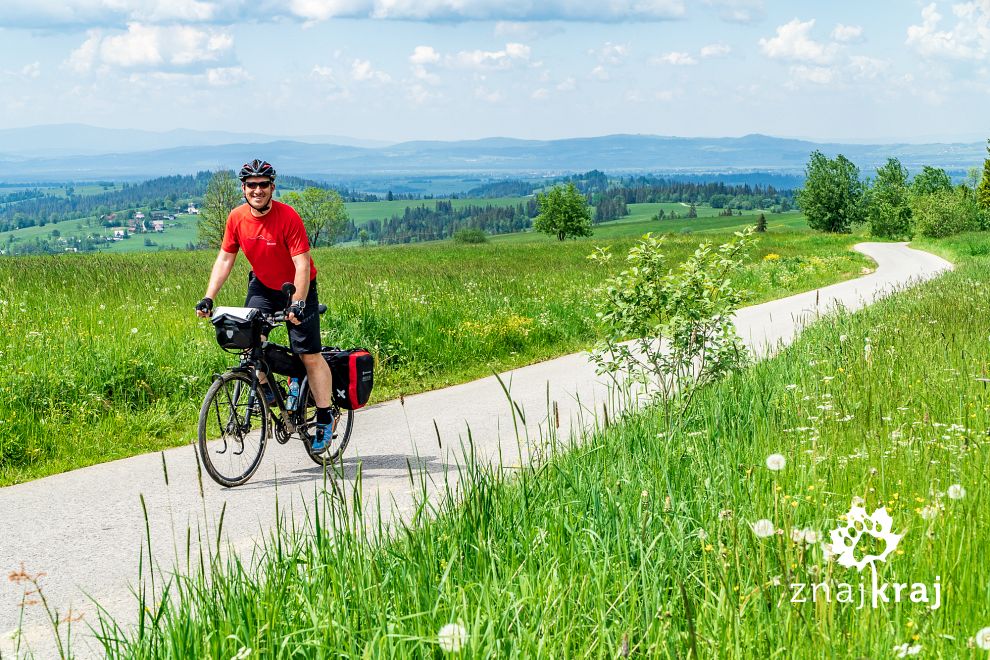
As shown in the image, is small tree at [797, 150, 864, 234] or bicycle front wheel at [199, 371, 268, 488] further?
small tree at [797, 150, 864, 234]

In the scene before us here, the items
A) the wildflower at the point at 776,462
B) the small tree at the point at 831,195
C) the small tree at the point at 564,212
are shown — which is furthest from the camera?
the small tree at the point at 564,212

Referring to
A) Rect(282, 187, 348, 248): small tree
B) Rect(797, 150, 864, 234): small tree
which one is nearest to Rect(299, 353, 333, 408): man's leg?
Rect(797, 150, 864, 234): small tree

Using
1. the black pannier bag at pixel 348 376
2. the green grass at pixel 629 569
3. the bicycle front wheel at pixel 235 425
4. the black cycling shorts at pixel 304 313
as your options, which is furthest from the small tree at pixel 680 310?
the bicycle front wheel at pixel 235 425

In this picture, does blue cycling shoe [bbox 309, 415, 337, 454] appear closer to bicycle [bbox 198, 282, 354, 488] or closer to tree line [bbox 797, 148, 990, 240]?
bicycle [bbox 198, 282, 354, 488]

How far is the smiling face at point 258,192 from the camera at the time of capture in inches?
261

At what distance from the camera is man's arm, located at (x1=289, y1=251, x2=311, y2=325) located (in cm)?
669

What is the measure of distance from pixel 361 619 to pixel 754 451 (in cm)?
277

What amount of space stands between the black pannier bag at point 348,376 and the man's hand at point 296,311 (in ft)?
2.47

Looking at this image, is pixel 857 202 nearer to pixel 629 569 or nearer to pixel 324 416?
pixel 324 416

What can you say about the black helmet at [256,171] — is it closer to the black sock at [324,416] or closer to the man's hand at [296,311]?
the man's hand at [296,311]

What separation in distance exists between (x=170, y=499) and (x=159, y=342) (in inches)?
176

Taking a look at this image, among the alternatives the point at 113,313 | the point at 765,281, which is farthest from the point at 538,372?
the point at 765,281

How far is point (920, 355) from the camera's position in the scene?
7855 millimetres

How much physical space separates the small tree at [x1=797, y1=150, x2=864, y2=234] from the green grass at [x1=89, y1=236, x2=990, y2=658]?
99.7 m
